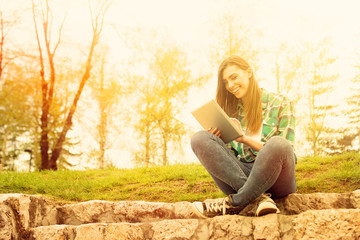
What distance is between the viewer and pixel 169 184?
4.27 m

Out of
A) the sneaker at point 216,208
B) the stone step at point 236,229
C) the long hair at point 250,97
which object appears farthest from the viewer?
the long hair at point 250,97

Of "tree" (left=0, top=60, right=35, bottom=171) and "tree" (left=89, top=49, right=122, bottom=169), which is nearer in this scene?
"tree" (left=0, top=60, right=35, bottom=171)

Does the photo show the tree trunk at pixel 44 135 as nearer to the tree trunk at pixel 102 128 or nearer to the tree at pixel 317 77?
the tree trunk at pixel 102 128

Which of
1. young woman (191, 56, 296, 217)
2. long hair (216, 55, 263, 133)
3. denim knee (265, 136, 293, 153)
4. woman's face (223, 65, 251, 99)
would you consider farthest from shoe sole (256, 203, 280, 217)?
woman's face (223, 65, 251, 99)

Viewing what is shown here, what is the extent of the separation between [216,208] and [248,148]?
1.85ft

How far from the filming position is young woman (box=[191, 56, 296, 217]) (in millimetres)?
2064

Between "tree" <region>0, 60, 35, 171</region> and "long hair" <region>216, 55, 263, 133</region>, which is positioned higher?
"tree" <region>0, 60, 35, 171</region>

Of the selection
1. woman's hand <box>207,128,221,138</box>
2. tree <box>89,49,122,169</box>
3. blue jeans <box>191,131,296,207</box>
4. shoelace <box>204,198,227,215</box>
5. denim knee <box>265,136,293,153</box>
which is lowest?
shoelace <box>204,198,227,215</box>

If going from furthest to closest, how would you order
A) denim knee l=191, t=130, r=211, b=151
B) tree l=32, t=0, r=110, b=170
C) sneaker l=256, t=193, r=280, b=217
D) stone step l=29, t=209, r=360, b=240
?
1. tree l=32, t=0, r=110, b=170
2. denim knee l=191, t=130, r=211, b=151
3. sneaker l=256, t=193, r=280, b=217
4. stone step l=29, t=209, r=360, b=240

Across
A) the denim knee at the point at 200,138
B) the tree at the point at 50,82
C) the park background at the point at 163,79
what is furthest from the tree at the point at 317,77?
the denim knee at the point at 200,138

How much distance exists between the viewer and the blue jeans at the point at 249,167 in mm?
2043

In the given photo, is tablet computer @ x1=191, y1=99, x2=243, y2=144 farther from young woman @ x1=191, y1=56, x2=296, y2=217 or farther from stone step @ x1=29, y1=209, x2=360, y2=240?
stone step @ x1=29, y1=209, x2=360, y2=240

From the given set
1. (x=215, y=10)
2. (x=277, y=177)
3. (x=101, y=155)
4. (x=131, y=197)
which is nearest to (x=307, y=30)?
(x=215, y=10)

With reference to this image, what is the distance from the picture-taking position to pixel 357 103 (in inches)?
474
